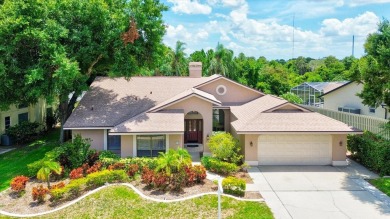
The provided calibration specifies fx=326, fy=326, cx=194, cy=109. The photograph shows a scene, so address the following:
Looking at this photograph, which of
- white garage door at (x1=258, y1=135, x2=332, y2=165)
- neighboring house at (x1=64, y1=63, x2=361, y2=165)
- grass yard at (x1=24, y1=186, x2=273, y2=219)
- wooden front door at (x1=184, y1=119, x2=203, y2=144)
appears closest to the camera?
grass yard at (x1=24, y1=186, x2=273, y2=219)

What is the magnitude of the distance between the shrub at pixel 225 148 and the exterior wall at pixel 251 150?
21.2 inches

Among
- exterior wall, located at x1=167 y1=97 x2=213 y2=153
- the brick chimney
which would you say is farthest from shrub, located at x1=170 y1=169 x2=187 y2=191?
the brick chimney

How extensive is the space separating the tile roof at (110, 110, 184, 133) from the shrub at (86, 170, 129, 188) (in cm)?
358

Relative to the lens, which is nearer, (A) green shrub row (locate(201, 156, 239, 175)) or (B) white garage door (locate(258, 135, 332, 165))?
(A) green shrub row (locate(201, 156, 239, 175))

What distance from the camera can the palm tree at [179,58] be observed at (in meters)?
58.8

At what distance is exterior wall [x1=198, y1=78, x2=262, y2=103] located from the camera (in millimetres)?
26922

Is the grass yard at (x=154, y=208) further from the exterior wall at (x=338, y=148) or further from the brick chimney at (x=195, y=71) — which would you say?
the brick chimney at (x=195, y=71)

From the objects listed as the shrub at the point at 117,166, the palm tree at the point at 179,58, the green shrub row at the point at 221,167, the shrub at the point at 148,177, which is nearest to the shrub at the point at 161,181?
the shrub at the point at 148,177

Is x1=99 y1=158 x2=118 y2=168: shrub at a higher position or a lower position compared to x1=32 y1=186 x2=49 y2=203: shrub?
higher

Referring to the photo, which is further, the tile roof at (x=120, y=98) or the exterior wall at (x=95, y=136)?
the tile roof at (x=120, y=98)

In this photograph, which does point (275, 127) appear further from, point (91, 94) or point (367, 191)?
point (91, 94)

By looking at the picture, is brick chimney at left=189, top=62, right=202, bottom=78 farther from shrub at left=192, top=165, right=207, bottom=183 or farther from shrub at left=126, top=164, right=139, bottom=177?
shrub at left=192, top=165, right=207, bottom=183

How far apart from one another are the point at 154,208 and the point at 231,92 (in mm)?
14864

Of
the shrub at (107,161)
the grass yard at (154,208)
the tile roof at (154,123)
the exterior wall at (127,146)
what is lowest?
the grass yard at (154,208)
